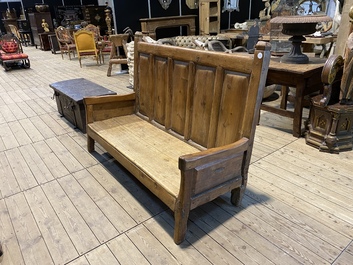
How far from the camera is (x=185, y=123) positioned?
2.18 m

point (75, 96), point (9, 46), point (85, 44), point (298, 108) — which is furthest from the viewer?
point (85, 44)

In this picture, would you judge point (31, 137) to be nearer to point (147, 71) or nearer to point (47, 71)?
point (147, 71)

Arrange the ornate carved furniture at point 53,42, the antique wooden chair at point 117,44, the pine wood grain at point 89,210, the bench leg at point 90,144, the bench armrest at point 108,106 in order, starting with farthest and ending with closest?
the ornate carved furniture at point 53,42, the antique wooden chair at point 117,44, the bench leg at point 90,144, the bench armrest at point 108,106, the pine wood grain at point 89,210

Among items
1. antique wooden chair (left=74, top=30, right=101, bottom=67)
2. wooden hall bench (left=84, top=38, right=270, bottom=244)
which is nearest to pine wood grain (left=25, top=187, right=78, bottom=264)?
wooden hall bench (left=84, top=38, right=270, bottom=244)

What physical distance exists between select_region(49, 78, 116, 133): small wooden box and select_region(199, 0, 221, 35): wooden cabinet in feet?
18.4

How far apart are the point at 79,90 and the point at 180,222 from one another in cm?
239

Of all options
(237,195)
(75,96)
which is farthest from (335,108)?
(75,96)

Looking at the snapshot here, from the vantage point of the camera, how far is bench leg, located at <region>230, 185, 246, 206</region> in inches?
78.2

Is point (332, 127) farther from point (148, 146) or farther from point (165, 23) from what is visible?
point (165, 23)

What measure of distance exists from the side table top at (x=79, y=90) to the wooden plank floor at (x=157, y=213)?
0.55 meters

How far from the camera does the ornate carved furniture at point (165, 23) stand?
7082mm

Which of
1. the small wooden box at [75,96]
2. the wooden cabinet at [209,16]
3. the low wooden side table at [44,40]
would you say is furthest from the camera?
the low wooden side table at [44,40]

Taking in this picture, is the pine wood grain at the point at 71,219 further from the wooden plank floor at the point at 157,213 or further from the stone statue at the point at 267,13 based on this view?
the stone statue at the point at 267,13

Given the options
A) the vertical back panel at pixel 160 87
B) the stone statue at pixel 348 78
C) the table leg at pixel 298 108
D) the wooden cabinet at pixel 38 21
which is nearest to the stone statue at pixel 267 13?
the table leg at pixel 298 108
